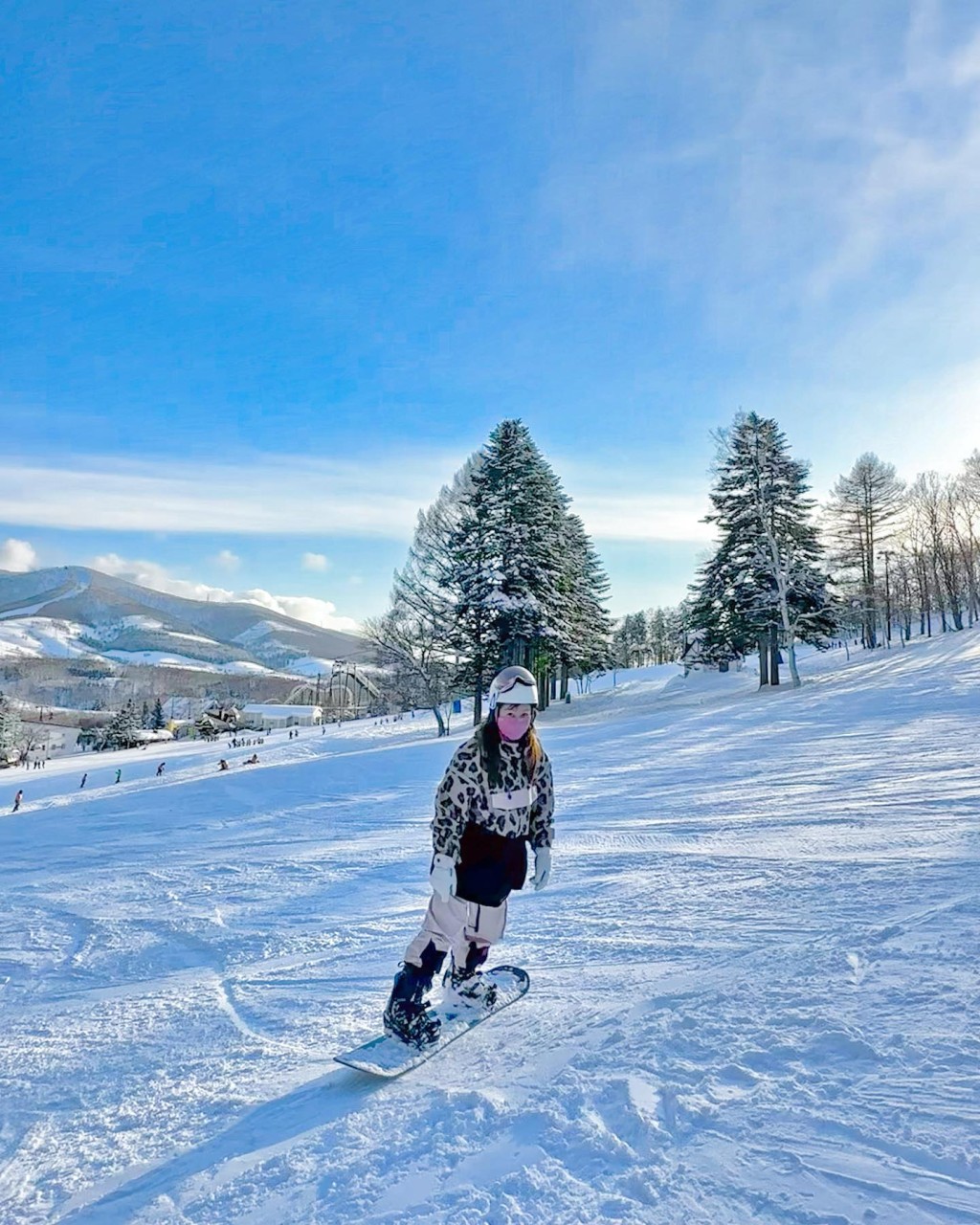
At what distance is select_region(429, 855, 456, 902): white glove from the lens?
318cm

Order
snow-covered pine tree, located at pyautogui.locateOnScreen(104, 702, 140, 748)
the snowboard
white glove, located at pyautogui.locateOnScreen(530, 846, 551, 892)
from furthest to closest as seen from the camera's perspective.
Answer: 1. snow-covered pine tree, located at pyautogui.locateOnScreen(104, 702, 140, 748)
2. white glove, located at pyautogui.locateOnScreen(530, 846, 551, 892)
3. the snowboard

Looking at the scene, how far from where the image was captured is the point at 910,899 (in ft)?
13.6

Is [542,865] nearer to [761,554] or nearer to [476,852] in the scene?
[476,852]

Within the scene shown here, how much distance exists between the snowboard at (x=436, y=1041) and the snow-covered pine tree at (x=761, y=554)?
2557 cm

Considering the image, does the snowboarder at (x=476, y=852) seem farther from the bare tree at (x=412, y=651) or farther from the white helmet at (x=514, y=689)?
the bare tree at (x=412, y=651)

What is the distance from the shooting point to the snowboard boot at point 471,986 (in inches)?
133

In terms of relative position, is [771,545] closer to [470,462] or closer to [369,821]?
[470,462]

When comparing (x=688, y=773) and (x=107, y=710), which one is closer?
(x=688, y=773)

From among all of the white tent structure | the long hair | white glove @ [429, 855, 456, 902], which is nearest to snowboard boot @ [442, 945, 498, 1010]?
white glove @ [429, 855, 456, 902]

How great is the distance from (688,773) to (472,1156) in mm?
9761

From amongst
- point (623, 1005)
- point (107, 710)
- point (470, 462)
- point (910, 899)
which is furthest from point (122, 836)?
point (107, 710)

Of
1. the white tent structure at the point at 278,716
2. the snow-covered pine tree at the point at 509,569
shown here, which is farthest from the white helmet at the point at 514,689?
the white tent structure at the point at 278,716

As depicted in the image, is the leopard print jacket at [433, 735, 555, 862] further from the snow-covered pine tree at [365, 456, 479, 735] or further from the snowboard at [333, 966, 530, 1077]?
the snow-covered pine tree at [365, 456, 479, 735]

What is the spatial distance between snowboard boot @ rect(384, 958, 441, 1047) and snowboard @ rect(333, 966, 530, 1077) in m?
0.03
